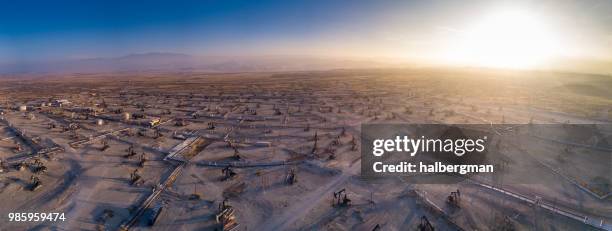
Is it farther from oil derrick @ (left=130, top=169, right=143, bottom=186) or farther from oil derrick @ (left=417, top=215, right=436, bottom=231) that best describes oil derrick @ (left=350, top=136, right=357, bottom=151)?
oil derrick @ (left=130, top=169, right=143, bottom=186)

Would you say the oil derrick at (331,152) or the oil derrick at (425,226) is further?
the oil derrick at (331,152)

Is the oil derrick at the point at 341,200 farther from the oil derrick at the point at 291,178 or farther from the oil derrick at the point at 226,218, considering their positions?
the oil derrick at the point at 226,218

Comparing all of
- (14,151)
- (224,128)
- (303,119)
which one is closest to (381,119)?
(303,119)

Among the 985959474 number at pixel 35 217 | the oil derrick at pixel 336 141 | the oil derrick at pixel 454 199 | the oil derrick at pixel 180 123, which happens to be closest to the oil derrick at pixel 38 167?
the 985959474 number at pixel 35 217

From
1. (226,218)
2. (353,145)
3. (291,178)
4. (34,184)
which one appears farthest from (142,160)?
(353,145)

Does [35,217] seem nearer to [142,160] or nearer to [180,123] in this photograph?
[142,160]

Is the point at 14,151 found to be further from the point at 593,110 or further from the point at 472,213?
the point at 593,110

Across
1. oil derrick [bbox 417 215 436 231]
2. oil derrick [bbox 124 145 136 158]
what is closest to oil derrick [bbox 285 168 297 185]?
oil derrick [bbox 417 215 436 231]
